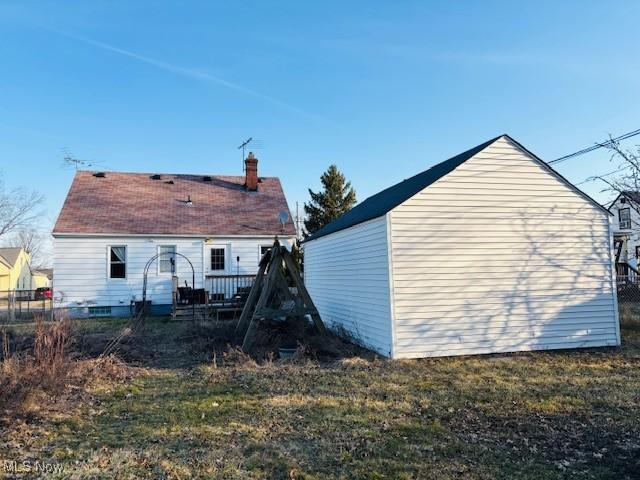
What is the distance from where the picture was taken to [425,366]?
8523 millimetres

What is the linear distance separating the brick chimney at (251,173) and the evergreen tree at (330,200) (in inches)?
308

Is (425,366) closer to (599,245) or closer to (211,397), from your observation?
(211,397)

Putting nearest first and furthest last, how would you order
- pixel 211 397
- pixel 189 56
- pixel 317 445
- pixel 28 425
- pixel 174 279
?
pixel 317 445 < pixel 28 425 < pixel 211 397 < pixel 189 56 < pixel 174 279

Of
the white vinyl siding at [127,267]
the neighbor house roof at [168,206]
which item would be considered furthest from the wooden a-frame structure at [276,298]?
the neighbor house roof at [168,206]

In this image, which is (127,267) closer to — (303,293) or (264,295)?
(264,295)

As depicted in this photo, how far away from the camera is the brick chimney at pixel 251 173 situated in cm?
2261

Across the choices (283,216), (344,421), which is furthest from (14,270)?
(344,421)

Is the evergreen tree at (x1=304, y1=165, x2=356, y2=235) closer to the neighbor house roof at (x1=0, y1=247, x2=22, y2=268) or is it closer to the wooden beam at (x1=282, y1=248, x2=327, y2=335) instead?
the wooden beam at (x1=282, y1=248, x2=327, y2=335)

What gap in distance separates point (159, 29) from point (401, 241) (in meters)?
8.37

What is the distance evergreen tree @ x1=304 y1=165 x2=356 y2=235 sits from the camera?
1166 inches

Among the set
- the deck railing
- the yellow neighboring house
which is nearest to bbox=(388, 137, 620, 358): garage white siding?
the deck railing

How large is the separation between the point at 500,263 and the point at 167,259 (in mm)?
13651

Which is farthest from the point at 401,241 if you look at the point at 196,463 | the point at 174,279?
the point at 174,279

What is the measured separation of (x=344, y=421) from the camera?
17.9 feet
